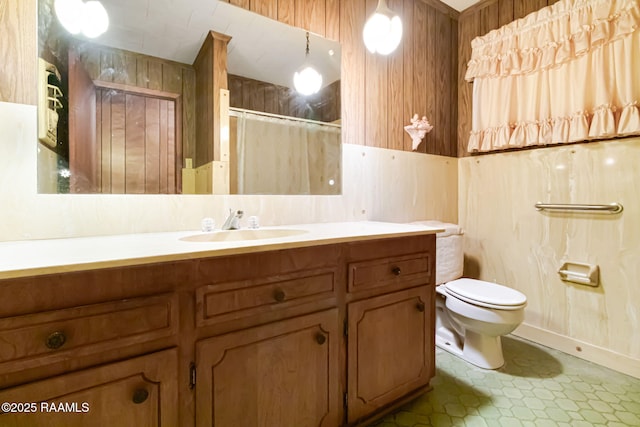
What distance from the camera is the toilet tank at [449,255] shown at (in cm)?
196

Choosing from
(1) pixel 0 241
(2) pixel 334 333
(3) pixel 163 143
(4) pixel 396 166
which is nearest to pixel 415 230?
(2) pixel 334 333

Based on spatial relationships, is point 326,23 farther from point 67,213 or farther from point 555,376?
point 555,376

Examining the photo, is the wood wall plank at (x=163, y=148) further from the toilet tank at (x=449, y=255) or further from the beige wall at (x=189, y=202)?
the toilet tank at (x=449, y=255)

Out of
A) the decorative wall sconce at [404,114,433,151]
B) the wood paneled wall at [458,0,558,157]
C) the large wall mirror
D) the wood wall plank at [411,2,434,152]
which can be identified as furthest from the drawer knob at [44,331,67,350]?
the wood paneled wall at [458,0,558,157]

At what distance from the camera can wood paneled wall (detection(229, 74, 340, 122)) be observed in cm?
155

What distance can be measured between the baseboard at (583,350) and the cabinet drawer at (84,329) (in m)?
2.35

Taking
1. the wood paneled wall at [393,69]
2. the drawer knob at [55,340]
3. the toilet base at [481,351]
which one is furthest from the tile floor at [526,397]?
the wood paneled wall at [393,69]

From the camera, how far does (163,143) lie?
1342 millimetres

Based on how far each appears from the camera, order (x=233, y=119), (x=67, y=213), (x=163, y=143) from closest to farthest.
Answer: (x=67, y=213), (x=163, y=143), (x=233, y=119)

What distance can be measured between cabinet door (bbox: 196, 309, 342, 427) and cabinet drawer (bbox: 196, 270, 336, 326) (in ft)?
0.21

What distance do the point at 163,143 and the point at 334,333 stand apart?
3.59 ft

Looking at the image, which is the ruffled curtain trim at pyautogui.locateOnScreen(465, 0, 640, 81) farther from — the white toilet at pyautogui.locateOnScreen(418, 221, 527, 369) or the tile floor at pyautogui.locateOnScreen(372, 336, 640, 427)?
the tile floor at pyautogui.locateOnScreen(372, 336, 640, 427)

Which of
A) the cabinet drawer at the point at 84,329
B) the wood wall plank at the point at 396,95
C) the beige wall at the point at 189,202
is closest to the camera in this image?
the cabinet drawer at the point at 84,329

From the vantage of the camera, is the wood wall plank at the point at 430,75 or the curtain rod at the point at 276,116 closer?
the curtain rod at the point at 276,116
